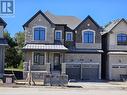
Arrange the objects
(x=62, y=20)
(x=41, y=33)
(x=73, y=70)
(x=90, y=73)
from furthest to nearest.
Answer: (x=62, y=20) < (x=90, y=73) < (x=73, y=70) < (x=41, y=33)

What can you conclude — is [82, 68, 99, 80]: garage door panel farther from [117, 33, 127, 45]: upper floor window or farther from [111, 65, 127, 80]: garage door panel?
[117, 33, 127, 45]: upper floor window

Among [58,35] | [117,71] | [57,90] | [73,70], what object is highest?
[58,35]

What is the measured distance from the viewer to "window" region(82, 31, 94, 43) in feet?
204

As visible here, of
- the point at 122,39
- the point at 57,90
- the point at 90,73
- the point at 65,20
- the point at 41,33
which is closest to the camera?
the point at 57,90

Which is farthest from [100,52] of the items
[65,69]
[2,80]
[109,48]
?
[2,80]

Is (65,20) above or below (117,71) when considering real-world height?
above

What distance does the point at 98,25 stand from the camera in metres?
61.9

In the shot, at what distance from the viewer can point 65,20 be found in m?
65.1

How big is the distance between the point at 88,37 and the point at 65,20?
5.05 meters

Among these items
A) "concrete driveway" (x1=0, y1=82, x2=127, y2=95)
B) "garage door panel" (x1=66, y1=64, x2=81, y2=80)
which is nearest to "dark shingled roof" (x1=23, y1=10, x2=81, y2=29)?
"garage door panel" (x1=66, y1=64, x2=81, y2=80)

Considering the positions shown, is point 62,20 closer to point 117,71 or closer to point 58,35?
point 58,35

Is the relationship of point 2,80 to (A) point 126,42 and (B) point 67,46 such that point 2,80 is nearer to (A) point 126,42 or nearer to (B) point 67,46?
(B) point 67,46

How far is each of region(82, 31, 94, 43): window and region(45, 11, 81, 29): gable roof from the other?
2167 mm

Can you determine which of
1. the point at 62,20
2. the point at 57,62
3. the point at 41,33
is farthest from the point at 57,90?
the point at 62,20
